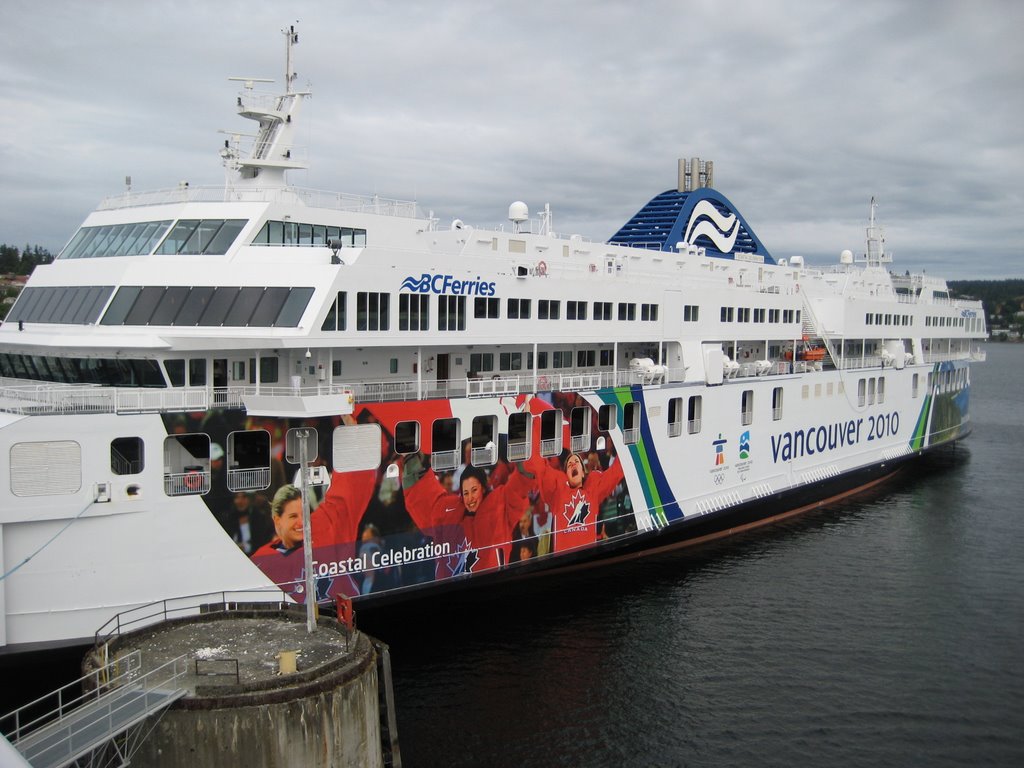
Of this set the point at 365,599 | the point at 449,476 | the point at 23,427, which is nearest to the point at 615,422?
the point at 449,476

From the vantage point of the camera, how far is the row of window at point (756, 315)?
31.5 meters

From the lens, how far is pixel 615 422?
24.8 metres

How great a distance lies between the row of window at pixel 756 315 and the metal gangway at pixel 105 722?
21455 millimetres

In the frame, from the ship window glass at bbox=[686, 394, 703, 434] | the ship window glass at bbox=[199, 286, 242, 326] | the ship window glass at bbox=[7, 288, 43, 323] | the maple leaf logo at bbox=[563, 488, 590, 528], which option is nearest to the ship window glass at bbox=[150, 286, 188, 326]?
the ship window glass at bbox=[199, 286, 242, 326]

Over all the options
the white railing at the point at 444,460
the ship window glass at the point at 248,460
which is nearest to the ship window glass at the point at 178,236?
the ship window glass at the point at 248,460

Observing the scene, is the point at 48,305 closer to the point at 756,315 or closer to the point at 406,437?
the point at 406,437

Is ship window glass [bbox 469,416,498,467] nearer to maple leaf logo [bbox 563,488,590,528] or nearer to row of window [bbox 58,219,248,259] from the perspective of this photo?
maple leaf logo [bbox 563,488,590,528]

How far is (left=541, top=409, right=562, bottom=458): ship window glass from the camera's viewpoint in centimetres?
2289

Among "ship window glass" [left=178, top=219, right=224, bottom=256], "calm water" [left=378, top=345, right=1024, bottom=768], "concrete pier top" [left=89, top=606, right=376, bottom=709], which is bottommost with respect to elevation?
"calm water" [left=378, top=345, right=1024, bottom=768]

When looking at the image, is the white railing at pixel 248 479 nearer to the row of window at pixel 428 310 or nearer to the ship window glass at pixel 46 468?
the ship window glass at pixel 46 468

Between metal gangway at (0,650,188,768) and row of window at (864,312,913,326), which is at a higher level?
row of window at (864,312,913,326)

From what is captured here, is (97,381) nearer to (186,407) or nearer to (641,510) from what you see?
(186,407)

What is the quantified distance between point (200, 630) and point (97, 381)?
666cm

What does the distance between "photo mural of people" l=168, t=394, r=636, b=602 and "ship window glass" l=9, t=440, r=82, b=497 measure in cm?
174
